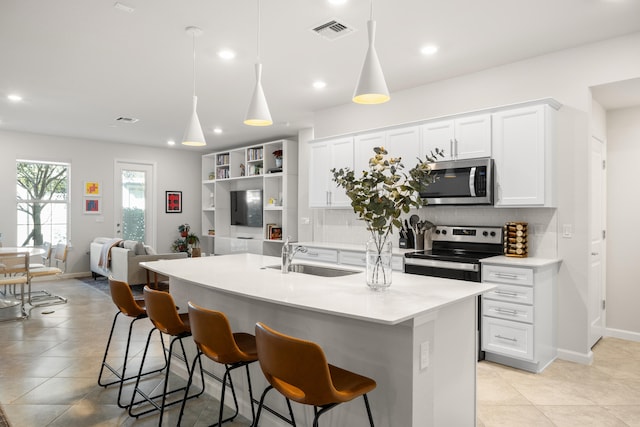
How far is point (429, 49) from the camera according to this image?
148 inches

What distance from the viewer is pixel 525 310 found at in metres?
3.47

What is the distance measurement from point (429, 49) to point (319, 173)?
2346mm

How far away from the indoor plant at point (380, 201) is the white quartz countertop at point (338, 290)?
136mm

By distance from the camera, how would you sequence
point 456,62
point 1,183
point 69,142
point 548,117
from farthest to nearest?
point 69,142, point 1,183, point 456,62, point 548,117

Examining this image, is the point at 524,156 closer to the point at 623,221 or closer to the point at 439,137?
the point at 439,137

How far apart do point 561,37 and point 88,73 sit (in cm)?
461

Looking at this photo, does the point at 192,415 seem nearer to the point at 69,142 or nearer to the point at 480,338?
the point at 480,338

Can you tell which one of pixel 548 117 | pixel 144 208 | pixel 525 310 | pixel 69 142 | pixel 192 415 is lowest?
pixel 192 415

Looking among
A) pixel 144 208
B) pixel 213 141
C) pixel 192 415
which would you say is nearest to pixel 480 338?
pixel 192 415

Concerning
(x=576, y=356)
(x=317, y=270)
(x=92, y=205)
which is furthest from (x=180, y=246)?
(x=576, y=356)

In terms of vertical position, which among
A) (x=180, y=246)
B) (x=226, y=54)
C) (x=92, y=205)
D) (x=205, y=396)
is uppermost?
(x=226, y=54)

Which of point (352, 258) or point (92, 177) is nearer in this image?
point (352, 258)

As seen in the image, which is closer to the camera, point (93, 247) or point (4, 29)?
point (4, 29)

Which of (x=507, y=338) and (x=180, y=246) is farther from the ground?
(x=180, y=246)
